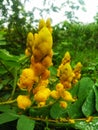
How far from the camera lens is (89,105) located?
3.03ft

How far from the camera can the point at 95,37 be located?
395cm

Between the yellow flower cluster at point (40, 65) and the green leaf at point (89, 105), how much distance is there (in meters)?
0.25

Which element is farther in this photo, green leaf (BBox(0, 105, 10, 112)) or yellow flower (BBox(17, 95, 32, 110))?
green leaf (BBox(0, 105, 10, 112))

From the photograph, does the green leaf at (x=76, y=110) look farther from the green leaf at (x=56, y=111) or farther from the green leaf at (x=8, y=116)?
the green leaf at (x=8, y=116)

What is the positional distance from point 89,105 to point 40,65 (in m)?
0.35

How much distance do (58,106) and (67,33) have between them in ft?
8.35

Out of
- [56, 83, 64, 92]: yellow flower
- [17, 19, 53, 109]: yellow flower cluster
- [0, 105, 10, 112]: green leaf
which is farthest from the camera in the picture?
[0, 105, 10, 112]: green leaf

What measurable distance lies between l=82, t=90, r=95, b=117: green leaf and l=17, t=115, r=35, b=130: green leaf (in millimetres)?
181

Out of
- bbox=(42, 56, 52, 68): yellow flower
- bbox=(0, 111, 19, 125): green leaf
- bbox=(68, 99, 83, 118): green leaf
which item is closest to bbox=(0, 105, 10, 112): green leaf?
bbox=(0, 111, 19, 125): green leaf

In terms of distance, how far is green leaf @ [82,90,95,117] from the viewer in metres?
0.91

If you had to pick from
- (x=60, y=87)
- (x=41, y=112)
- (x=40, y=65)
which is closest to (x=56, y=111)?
(x=41, y=112)

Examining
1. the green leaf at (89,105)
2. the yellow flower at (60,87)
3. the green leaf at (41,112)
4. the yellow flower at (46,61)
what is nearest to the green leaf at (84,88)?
the green leaf at (89,105)

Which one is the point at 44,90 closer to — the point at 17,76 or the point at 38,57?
→ the point at 38,57

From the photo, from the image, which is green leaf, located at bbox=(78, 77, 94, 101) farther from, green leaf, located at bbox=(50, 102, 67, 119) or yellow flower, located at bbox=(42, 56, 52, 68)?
yellow flower, located at bbox=(42, 56, 52, 68)
